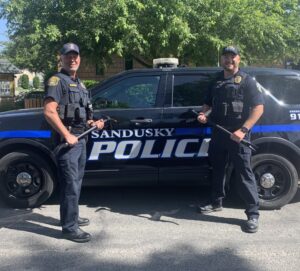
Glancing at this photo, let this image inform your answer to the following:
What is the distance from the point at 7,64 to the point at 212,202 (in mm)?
37824

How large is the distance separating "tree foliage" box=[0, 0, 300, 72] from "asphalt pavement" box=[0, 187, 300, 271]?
6118 mm

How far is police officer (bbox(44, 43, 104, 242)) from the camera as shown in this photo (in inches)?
164

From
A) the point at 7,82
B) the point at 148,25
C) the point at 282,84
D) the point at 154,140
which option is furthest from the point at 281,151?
the point at 7,82

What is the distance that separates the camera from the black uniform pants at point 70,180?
4.33m

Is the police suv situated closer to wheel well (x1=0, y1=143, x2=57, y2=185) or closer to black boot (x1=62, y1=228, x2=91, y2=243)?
wheel well (x1=0, y1=143, x2=57, y2=185)

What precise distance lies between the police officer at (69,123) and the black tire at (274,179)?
7.16 ft

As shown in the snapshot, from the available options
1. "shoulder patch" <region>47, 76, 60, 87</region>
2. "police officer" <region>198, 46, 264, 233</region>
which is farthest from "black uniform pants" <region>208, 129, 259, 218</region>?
"shoulder patch" <region>47, 76, 60, 87</region>

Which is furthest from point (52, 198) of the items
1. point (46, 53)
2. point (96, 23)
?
point (46, 53)

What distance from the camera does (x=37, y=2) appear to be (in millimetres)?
11695

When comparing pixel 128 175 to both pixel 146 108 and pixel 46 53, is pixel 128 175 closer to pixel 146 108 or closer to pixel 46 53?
pixel 146 108

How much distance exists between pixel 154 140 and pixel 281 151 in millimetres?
1555

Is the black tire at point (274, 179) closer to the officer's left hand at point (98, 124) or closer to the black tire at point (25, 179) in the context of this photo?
the officer's left hand at point (98, 124)

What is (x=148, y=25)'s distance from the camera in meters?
11.4

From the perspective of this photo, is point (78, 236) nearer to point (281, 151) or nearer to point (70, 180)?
point (70, 180)
